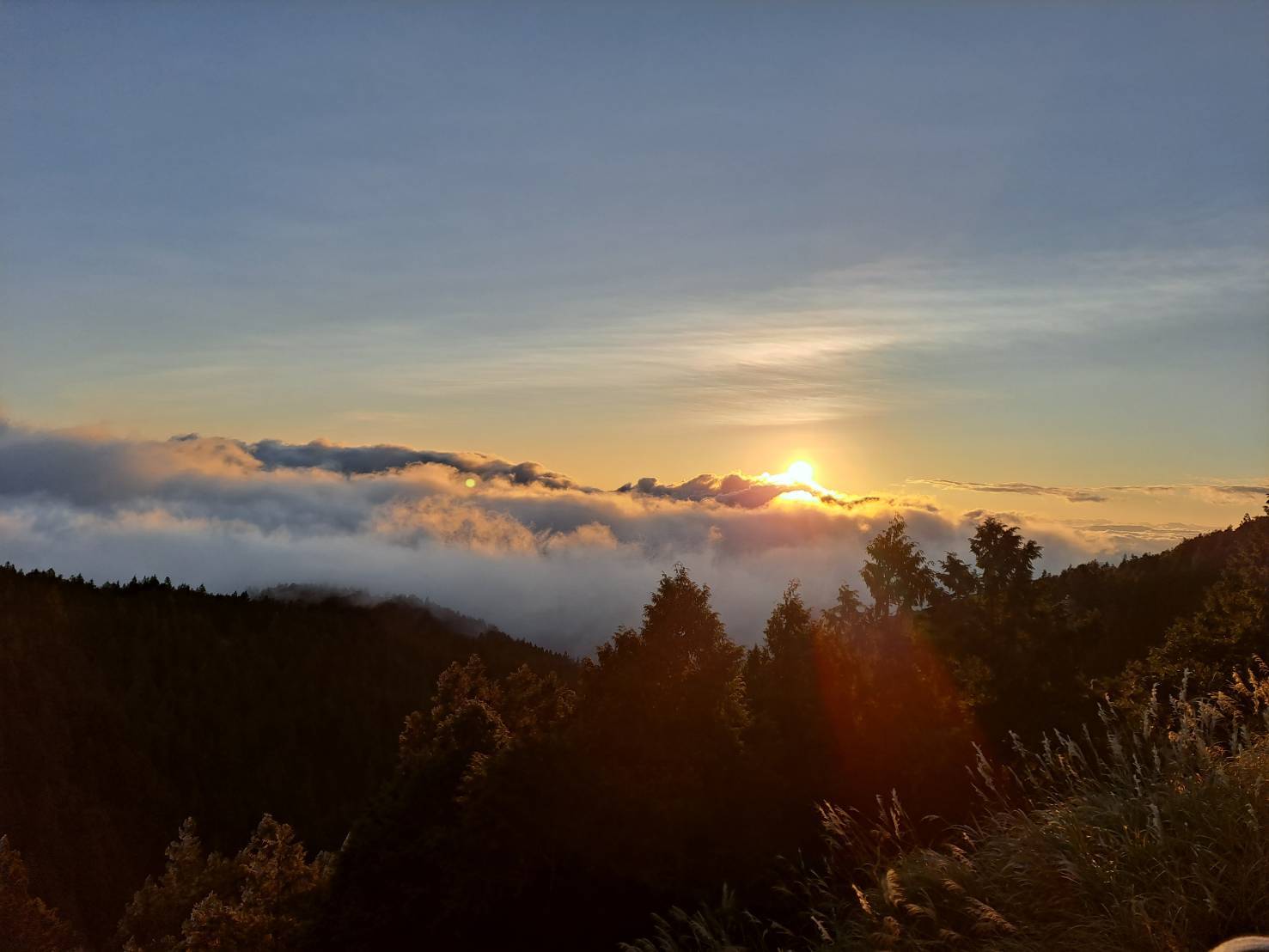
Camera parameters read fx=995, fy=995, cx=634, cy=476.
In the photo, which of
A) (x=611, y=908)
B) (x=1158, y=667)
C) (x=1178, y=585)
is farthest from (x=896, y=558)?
(x=611, y=908)

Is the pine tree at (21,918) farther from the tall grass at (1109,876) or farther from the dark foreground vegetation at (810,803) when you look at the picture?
→ the tall grass at (1109,876)

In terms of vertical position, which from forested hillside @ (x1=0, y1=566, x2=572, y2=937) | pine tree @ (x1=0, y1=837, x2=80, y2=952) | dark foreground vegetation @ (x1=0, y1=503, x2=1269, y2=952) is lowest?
forested hillside @ (x1=0, y1=566, x2=572, y2=937)

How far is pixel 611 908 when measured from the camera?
2295cm

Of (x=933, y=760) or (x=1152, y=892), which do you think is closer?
(x=1152, y=892)

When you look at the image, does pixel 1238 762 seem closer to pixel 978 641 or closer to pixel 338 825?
pixel 978 641

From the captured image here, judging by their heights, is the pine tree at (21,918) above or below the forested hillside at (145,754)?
above

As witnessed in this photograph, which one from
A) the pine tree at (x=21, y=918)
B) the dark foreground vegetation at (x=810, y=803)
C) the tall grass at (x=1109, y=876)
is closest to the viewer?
the tall grass at (x=1109, y=876)

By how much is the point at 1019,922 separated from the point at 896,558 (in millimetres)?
63424

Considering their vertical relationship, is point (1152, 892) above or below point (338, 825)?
above

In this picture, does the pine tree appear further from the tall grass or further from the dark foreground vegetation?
the tall grass

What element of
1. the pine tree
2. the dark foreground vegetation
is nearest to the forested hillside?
the pine tree

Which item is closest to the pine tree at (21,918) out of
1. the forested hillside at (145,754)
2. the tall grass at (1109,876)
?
the tall grass at (1109,876)

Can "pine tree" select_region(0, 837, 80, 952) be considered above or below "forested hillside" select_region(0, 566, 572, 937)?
above

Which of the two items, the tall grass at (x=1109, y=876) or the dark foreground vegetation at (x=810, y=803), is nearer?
the tall grass at (x=1109, y=876)
